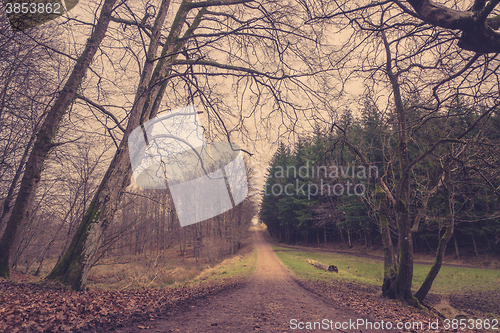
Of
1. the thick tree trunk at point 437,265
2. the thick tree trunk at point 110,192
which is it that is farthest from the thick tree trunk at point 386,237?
the thick tree trunk at point 110,192

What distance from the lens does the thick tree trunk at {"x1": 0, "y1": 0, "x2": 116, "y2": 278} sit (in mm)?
5621

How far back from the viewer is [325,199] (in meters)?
35.5

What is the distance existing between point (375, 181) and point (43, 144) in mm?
10465

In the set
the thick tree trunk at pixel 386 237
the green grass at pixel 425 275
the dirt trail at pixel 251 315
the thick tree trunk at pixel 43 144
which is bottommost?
the green grass at pixel 425 275

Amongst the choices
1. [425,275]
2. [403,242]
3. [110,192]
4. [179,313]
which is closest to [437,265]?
[403,242]

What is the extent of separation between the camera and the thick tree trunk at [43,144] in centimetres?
562

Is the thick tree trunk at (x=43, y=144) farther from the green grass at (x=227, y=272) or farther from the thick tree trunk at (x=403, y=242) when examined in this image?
the thick tree trunk at (x=403, y=242)

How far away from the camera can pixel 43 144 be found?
588 cm

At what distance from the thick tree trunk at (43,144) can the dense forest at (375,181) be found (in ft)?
18.1

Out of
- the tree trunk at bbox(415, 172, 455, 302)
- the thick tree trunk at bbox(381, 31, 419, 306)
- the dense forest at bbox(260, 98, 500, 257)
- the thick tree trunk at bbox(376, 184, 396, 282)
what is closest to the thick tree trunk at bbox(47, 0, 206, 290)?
the dense forest at bbox(260, 98, 500, 257)

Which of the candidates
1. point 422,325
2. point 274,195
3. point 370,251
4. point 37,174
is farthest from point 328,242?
point 37,174

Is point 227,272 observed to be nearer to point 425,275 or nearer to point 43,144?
point 425,275

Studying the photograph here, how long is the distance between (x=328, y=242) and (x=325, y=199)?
25.8 feet

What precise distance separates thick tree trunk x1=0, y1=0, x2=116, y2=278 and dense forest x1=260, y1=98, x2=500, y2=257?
5.53m
